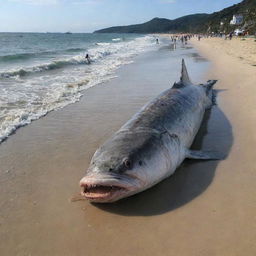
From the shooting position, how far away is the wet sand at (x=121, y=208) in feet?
13.7

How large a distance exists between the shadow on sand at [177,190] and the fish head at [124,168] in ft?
0.57

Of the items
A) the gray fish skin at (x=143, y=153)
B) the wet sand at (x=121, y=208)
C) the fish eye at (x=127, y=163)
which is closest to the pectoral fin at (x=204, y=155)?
the gray fish skin at (x=143, y=153)

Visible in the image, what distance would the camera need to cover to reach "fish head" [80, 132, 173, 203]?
15.4 ft

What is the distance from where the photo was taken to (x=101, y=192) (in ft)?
15.5

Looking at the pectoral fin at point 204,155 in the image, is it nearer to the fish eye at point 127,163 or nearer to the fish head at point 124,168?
the fish head at point 124,168

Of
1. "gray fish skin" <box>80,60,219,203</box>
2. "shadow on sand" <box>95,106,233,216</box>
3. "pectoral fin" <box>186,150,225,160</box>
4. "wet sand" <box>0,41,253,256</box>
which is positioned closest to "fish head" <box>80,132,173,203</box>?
"gray fish skin" <box>80,60,219,203</box>

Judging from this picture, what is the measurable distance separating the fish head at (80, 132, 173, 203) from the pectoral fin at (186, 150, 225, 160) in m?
0.85

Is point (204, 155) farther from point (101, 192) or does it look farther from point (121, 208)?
point (101, 192)

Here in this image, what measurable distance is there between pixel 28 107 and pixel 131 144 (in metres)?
6.60

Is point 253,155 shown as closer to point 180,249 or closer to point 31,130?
Result: point 180,249

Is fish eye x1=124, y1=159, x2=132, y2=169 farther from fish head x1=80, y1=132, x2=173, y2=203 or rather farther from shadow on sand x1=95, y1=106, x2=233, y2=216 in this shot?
shadow on sand x1=95, y1=106, x2=233, y2=216

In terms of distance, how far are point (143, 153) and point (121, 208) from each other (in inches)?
34.0

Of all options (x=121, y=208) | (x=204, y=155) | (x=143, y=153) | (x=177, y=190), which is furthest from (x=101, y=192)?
(x=204, y=155)

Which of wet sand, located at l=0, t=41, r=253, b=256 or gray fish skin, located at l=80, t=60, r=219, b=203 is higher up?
gray fish skin, located at l=80, t=60, r=219, b=203
